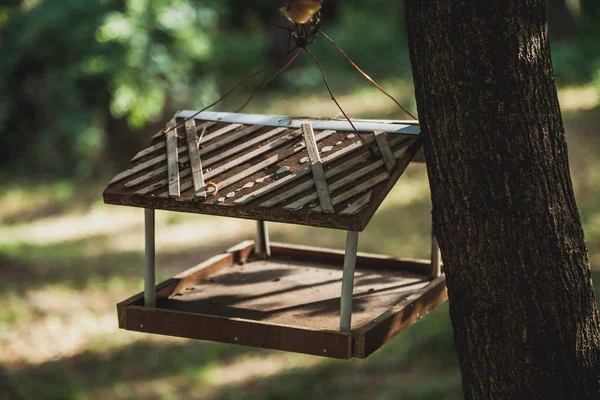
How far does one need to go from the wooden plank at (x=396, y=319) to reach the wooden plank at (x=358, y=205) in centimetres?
38

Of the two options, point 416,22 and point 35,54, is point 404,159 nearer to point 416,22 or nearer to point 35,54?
point 416,22

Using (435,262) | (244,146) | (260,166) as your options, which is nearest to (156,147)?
(244,146)

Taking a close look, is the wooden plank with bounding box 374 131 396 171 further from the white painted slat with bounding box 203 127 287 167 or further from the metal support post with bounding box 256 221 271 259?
the metal support post with bounding box 256 221 271 259

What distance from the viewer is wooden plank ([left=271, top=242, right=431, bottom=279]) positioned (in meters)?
3.43

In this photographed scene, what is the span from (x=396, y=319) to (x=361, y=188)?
50 centimetres

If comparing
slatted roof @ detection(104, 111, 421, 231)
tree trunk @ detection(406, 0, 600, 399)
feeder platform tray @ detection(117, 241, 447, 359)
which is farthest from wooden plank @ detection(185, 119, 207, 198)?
tree trunk @ detection(406, 0, 600, 399)

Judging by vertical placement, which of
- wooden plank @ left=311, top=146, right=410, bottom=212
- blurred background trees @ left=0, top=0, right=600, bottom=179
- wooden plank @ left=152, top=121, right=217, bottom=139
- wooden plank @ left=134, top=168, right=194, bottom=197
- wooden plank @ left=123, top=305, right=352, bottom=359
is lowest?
wooden plank @ left=123, top=305, right=352, bottom=359

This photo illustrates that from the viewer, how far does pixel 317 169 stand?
2523 millimetres

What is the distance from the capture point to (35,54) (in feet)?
29.9

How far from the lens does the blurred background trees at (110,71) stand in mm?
7539

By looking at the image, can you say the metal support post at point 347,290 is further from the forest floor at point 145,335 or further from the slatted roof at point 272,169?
the forest floor at point 145,335

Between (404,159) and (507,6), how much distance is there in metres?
0.57

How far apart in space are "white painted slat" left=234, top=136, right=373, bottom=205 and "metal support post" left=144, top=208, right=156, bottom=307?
21.3 inches

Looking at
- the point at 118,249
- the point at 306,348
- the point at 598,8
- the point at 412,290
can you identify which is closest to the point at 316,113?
the point at 118,249
